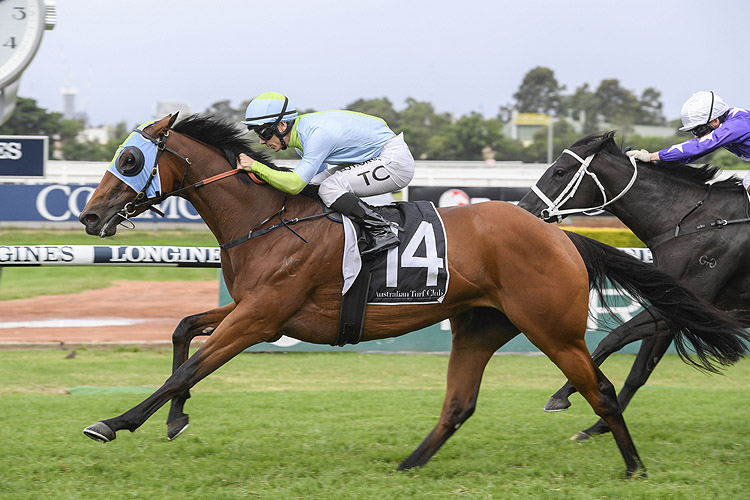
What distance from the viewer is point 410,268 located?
4.27 meters

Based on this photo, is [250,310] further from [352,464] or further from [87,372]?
[87,372]

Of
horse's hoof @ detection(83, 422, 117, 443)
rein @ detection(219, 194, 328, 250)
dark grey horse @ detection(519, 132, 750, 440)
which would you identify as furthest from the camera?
dark grey horse @ detection(519, 132, 750, 440)

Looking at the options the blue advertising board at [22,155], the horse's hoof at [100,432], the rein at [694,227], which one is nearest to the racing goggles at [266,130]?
the horse's hoof at [100,432]

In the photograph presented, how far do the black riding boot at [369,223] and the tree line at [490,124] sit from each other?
74.4ft

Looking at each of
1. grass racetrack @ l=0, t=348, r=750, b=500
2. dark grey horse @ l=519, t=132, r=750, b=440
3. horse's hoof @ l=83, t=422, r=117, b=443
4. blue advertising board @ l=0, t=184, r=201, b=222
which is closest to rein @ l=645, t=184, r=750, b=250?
dark grey horse @ l=519, t=132, r=750, b=440

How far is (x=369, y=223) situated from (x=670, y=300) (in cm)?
183

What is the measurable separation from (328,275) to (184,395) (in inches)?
39.2

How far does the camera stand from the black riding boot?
425 cm

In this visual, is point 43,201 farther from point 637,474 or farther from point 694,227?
point 637,474

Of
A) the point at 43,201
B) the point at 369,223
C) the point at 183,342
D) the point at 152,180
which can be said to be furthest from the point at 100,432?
the point at 43,201

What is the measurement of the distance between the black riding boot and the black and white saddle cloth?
A: 0.15 feet

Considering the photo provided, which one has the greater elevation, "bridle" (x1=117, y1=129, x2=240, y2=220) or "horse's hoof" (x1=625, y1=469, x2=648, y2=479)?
"bridle" (x1=117, y1=129, x2=240, y2=220)

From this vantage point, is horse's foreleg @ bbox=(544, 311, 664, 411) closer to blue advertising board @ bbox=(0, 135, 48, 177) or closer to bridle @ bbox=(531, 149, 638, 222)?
bridle @ bbox=(531, 149, 638, 222)

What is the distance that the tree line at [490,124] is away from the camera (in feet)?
99.5
